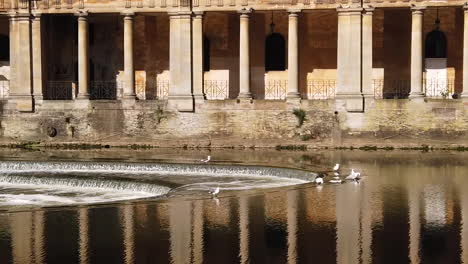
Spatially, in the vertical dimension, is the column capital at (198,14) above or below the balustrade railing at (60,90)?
above

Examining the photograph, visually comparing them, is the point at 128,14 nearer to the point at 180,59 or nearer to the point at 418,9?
the point at 180,59

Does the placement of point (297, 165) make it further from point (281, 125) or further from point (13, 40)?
point (13, 40)

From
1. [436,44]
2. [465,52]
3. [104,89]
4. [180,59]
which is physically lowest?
[104,89]

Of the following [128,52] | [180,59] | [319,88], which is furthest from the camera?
[319,88]

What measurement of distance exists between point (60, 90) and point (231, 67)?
28.7 ft

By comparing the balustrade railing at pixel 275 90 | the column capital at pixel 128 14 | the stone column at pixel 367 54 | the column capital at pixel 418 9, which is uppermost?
the column capital at pixel 128 14

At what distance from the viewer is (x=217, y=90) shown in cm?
4378

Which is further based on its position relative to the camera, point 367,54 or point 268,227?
point 367,54

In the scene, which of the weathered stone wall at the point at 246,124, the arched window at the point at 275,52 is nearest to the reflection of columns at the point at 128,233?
the weathered stone wall at the point at 246,124

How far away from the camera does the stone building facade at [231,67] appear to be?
38.4m

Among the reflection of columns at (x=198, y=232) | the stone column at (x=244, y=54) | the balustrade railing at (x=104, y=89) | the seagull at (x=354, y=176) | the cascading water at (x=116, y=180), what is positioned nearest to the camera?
the reflection of columns at (x=198, y=232)

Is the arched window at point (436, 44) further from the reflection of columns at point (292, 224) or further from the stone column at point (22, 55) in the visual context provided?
the stone column at point (22, 55)

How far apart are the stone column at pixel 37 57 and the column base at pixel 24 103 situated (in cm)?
33

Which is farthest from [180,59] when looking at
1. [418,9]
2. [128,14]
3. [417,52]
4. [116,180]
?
[116,180]
